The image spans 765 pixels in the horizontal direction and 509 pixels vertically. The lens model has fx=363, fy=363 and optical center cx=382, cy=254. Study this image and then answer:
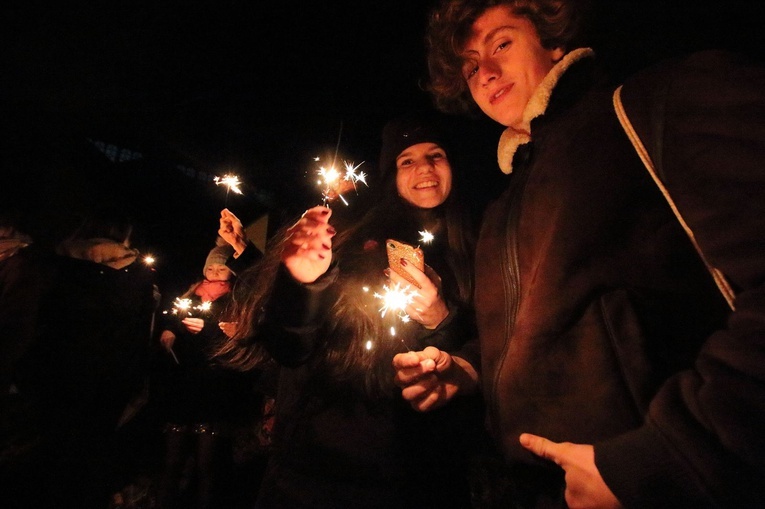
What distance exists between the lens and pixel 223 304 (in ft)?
15.6

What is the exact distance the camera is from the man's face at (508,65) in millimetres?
1962

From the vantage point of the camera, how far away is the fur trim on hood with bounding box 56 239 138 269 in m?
3.92

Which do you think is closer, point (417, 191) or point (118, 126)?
point (417, 191)

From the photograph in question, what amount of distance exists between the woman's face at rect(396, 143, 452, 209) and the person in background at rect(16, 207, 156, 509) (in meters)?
3.36

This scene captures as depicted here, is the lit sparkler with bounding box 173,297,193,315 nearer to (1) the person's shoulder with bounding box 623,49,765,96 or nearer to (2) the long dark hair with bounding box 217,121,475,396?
(2) the long dark hair with bounding box 217,121,475,396

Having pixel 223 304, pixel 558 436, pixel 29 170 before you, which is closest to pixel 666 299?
pixel 558 436

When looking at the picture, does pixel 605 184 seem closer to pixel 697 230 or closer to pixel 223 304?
pixel 697 230

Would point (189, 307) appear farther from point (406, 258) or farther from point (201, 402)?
point (406, 258)

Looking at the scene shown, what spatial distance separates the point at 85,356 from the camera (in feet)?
12.7

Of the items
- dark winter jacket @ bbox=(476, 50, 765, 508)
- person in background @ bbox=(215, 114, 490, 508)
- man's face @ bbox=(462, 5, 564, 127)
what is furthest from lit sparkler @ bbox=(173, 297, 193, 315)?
man's face @ bbox=(462, 5, 564, 127)

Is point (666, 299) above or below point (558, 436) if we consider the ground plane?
above

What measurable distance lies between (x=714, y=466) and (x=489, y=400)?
1008mm

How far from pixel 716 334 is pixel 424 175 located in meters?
2.48

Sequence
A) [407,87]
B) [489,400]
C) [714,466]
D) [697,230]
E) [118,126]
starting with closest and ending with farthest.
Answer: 1. [714,466]
2. [697,230]
3. [489,400]
4. [407,87]
5. [118,126]
